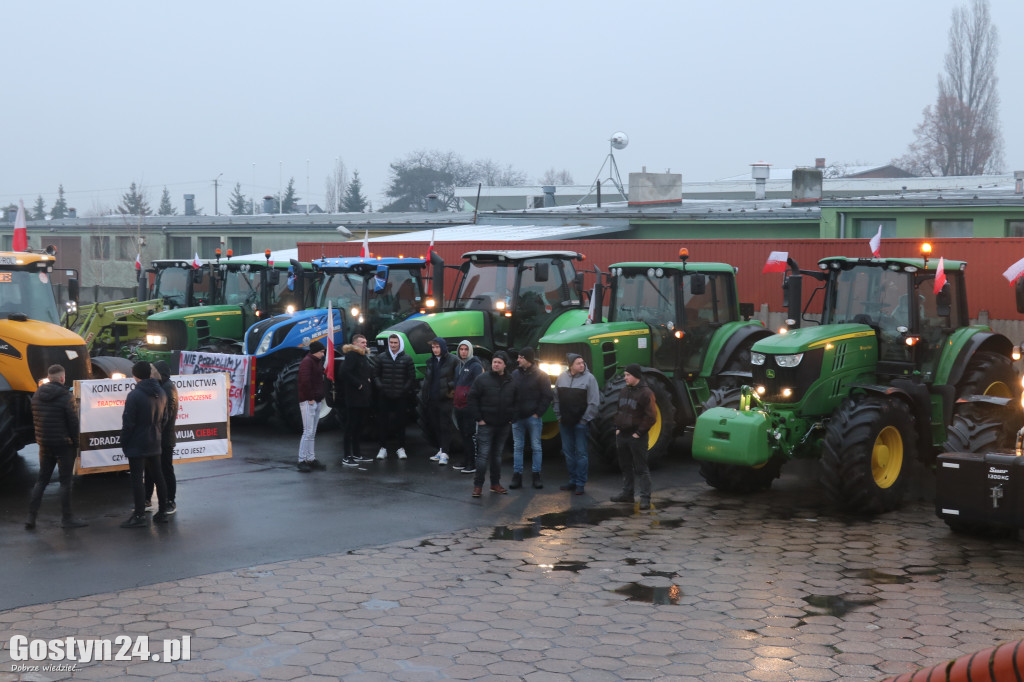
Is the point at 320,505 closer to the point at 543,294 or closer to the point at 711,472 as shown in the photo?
the point at 711,472

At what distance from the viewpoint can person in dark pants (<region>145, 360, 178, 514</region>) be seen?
10922mm

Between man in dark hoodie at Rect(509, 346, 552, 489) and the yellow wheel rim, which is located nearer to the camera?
the yellow wheel rim

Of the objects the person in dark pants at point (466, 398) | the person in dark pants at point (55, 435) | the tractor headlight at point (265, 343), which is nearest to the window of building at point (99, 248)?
the tractor headlight at point (265, 343)

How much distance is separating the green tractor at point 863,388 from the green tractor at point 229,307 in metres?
9.05

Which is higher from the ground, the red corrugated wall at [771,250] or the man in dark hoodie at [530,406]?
the red corrugated wall at [771,250]

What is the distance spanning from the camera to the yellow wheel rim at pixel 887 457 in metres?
11.3

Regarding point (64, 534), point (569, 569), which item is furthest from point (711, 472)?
point (64, 534)

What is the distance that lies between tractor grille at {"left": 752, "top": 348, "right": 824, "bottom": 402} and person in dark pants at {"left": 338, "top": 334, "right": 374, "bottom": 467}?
5160 mm

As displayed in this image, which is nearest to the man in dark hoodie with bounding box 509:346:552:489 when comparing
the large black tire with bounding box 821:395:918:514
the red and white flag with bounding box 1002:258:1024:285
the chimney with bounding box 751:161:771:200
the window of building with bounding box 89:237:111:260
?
the large black tire with bounding box 821:395:918:514

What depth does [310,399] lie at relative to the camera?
1368 cm

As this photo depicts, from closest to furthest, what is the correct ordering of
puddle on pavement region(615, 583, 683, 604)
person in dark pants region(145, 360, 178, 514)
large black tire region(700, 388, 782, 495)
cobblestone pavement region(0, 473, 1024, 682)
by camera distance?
cobblestone pavement region(0, 473, 1024, 682) < puddle on pavement region(615, 583, 683, 604) < person in dark pants region(145, 360, 178, 514) < large black tire region(700, 388, 782, 495)

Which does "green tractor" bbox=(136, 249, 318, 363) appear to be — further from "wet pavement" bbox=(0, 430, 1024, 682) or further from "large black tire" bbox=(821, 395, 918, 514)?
"large black tire" bbox=(821, 395, 918, 514)

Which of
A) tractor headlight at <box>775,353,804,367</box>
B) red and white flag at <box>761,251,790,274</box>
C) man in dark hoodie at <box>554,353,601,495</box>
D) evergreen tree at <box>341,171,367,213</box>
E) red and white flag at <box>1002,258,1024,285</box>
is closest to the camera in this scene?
tractor headlight at <box>775,353,804,367</box>

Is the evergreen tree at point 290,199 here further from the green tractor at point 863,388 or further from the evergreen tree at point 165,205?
the green tractor at point 863,388
